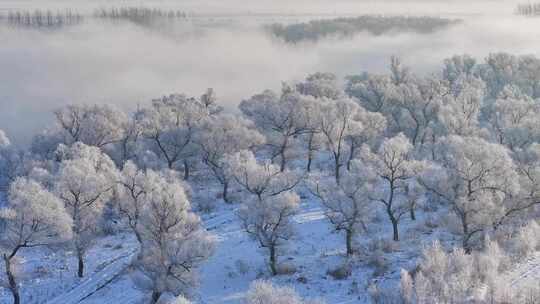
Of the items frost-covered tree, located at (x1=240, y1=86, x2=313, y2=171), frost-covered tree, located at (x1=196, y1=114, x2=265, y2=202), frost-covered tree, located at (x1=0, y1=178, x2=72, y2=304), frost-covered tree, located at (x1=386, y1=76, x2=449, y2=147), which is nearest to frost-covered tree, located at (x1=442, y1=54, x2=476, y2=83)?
frost-covered tree, located at (x1=386, y1=76, x2=449, y2=147)

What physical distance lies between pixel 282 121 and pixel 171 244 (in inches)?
1230

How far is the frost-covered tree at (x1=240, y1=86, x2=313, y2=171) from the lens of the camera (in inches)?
2726

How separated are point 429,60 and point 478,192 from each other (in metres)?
136

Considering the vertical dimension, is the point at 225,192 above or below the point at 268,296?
below

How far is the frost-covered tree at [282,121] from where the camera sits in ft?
227

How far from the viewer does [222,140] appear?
67562 mm

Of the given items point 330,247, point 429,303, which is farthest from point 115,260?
point 429,303

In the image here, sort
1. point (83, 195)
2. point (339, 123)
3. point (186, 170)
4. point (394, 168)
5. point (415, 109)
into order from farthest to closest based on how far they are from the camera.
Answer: point (415, 109), point (186, 170), point (339, 123), point (83, 195), point (394, 168)

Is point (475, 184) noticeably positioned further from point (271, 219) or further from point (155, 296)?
point (155, 296)

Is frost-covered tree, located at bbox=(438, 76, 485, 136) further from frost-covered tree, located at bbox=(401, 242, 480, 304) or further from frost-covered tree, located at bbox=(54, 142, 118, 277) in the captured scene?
frost-covered tree, located at bbox=(54, 142, 118, 277)

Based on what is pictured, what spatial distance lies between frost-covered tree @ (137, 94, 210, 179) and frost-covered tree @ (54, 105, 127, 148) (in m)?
3.49

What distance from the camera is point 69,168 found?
52.5 meters

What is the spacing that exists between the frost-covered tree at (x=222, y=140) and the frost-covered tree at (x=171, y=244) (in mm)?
20196

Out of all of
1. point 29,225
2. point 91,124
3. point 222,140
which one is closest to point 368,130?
point 222,140
